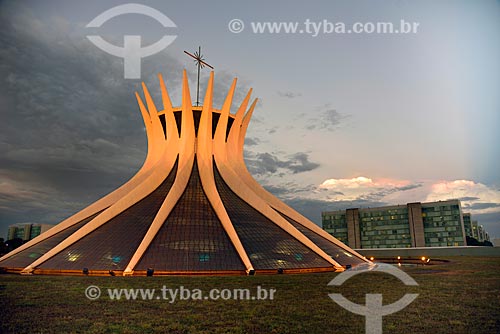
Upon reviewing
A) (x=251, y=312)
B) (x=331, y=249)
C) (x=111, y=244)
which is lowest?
(x=251, y=312)

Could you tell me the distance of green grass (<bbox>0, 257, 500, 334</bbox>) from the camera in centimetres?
984

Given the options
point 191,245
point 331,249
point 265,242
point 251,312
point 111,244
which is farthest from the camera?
point 331,249

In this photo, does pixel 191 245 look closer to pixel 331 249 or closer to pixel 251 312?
pixel 331 249

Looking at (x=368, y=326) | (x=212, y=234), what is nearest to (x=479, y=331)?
(x=368, y=326)

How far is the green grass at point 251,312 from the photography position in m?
9.84

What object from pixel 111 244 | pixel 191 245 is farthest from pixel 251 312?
pixel 111 244

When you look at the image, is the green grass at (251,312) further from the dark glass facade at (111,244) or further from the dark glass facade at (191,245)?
the dark glass facade at (111,244)

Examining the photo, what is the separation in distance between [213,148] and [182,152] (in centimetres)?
365

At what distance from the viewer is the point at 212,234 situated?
90.7 feet

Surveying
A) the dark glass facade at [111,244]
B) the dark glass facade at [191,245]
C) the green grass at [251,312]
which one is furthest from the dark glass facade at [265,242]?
the green grass at [251,312]

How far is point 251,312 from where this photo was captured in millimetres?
11820

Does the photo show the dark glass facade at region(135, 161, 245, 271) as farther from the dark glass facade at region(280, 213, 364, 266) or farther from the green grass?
the dark glass facade at region(280, 213, 364, 266)

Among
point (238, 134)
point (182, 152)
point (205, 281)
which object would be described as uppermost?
point (238, 134)

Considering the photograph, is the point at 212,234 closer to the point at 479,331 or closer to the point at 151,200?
the point at 151,200
